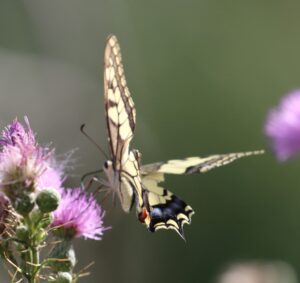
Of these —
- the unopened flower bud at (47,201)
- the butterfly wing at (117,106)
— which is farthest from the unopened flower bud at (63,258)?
the butterfly wing at (117,106)

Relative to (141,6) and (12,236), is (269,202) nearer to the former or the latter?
(141,6)

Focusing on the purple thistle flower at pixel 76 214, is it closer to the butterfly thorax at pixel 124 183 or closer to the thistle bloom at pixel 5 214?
the thistle bloom at pixel 5 214

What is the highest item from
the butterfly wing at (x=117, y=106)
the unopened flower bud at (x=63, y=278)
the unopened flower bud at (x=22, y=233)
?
the butterfly wing at (x=117, y=106)

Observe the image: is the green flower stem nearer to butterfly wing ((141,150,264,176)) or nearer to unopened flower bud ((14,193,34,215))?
unopened flower bud ((14,193,34,215))

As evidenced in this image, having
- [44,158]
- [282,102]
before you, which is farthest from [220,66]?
[44,158]

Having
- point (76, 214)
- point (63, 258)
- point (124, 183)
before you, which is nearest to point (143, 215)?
point (124, 183)

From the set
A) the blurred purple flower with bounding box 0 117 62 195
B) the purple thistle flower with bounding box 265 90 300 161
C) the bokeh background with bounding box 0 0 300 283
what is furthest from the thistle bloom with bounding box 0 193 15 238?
the bokeh background with bounding box 0 0 300 283
